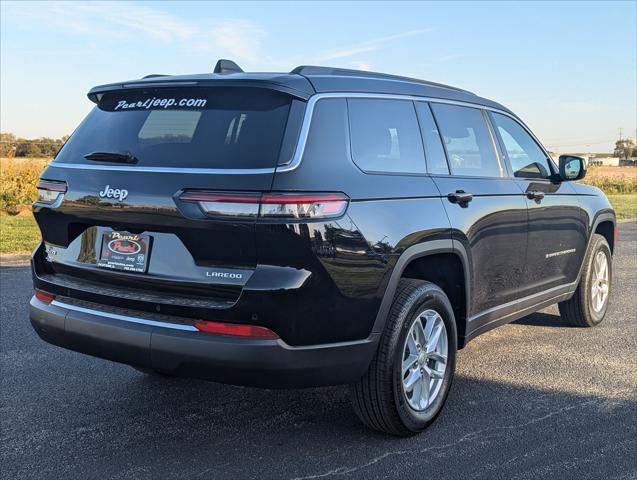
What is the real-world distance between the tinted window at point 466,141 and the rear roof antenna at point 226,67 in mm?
1213

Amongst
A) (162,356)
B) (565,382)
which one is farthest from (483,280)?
(162,356)

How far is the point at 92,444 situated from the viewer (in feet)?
11.7

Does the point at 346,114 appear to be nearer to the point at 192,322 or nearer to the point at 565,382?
the point at 192,322

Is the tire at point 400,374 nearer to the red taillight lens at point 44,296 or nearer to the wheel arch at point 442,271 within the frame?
the wheel arch at point 442,271

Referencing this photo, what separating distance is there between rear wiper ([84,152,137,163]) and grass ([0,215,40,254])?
6506 millimetres

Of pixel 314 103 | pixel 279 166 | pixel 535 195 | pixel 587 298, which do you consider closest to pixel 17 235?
pixel 587 298

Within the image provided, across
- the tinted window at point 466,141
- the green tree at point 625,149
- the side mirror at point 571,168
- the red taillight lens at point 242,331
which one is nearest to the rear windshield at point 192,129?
the red taillight lens at point 242,331

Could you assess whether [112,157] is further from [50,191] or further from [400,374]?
[400,374]

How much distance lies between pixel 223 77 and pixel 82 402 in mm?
2147

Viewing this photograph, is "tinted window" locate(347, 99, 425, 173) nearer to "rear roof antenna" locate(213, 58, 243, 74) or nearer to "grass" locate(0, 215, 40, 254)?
"rear roof antenna" locate(213, 58, 243, 74)

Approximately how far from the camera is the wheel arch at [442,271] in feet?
11.4

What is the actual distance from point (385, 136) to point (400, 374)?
1257 millimetres

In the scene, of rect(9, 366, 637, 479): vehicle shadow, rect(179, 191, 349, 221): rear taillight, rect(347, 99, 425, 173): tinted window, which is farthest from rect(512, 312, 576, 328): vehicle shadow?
rect(179, 191, 349, 221): rear taillight

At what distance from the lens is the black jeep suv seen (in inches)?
120
